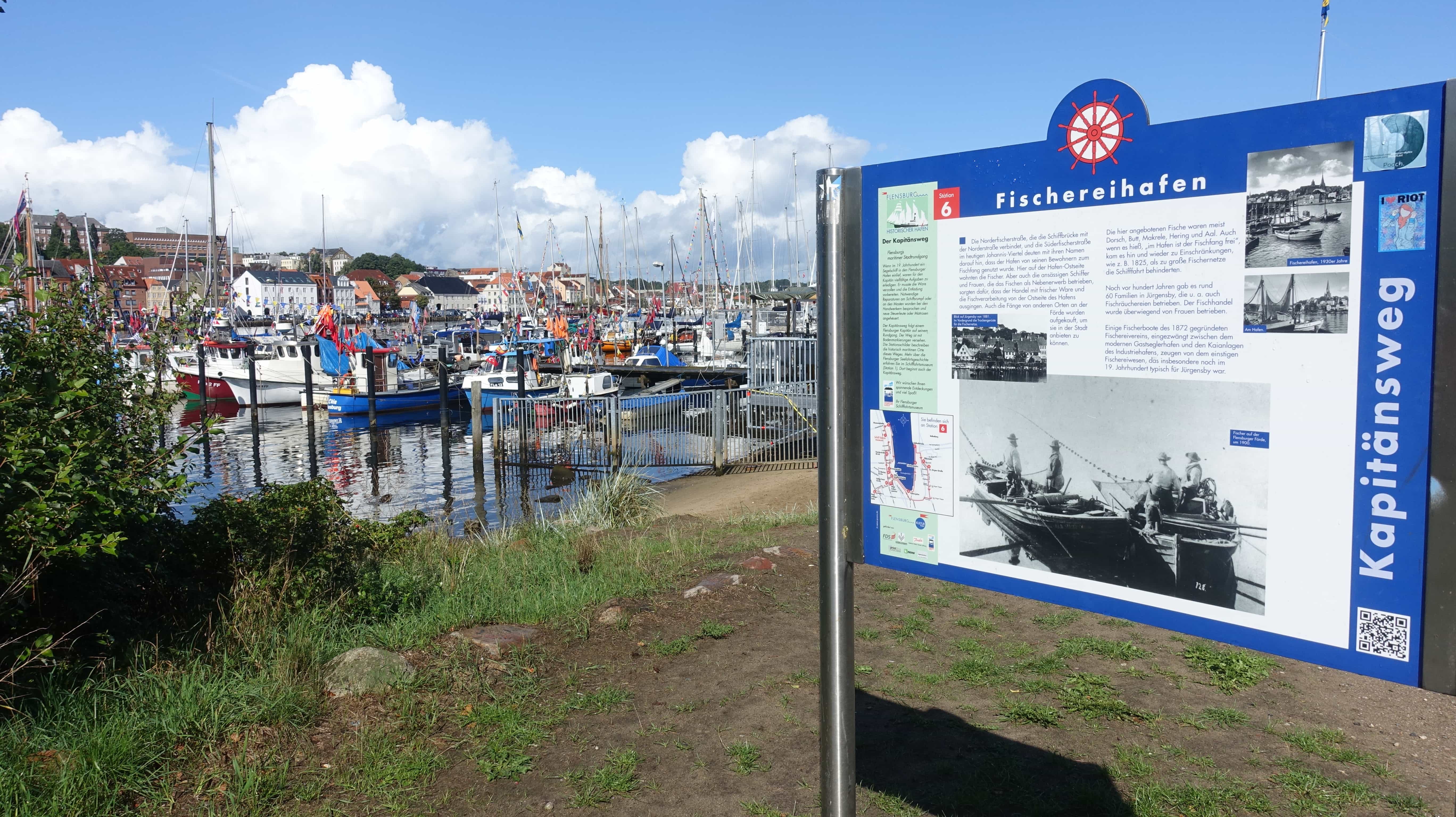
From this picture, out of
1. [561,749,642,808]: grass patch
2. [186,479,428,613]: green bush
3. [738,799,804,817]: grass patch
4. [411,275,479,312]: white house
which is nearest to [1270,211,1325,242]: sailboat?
[738,799,804,817]: grass patch

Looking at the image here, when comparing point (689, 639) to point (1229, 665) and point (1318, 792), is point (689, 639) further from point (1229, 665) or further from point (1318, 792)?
point (1318, 792)

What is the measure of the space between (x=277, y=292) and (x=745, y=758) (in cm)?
12773

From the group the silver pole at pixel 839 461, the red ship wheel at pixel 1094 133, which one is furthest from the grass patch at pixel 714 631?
the red ship wheel at pixel 1094 133

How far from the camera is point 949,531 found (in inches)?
121

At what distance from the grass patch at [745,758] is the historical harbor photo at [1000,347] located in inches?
94.6

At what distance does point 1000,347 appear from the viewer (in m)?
2.93

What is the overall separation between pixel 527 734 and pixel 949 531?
2.74 m

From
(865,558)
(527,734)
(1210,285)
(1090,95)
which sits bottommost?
(527,734)

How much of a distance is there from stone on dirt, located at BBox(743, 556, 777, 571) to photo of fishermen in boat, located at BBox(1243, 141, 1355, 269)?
589 cm

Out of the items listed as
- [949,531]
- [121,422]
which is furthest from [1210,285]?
[121,422]

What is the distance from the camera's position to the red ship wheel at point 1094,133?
2.67 m

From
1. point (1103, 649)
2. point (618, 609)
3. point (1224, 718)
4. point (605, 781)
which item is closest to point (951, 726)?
point (1224, 718)

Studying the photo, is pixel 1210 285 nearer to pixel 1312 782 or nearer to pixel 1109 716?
pixel 1312 782

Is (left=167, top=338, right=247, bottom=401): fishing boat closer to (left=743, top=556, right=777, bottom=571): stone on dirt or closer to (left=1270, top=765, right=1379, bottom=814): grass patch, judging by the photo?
(left=743, top=556, right=777, bottom=571): stone on dirt
